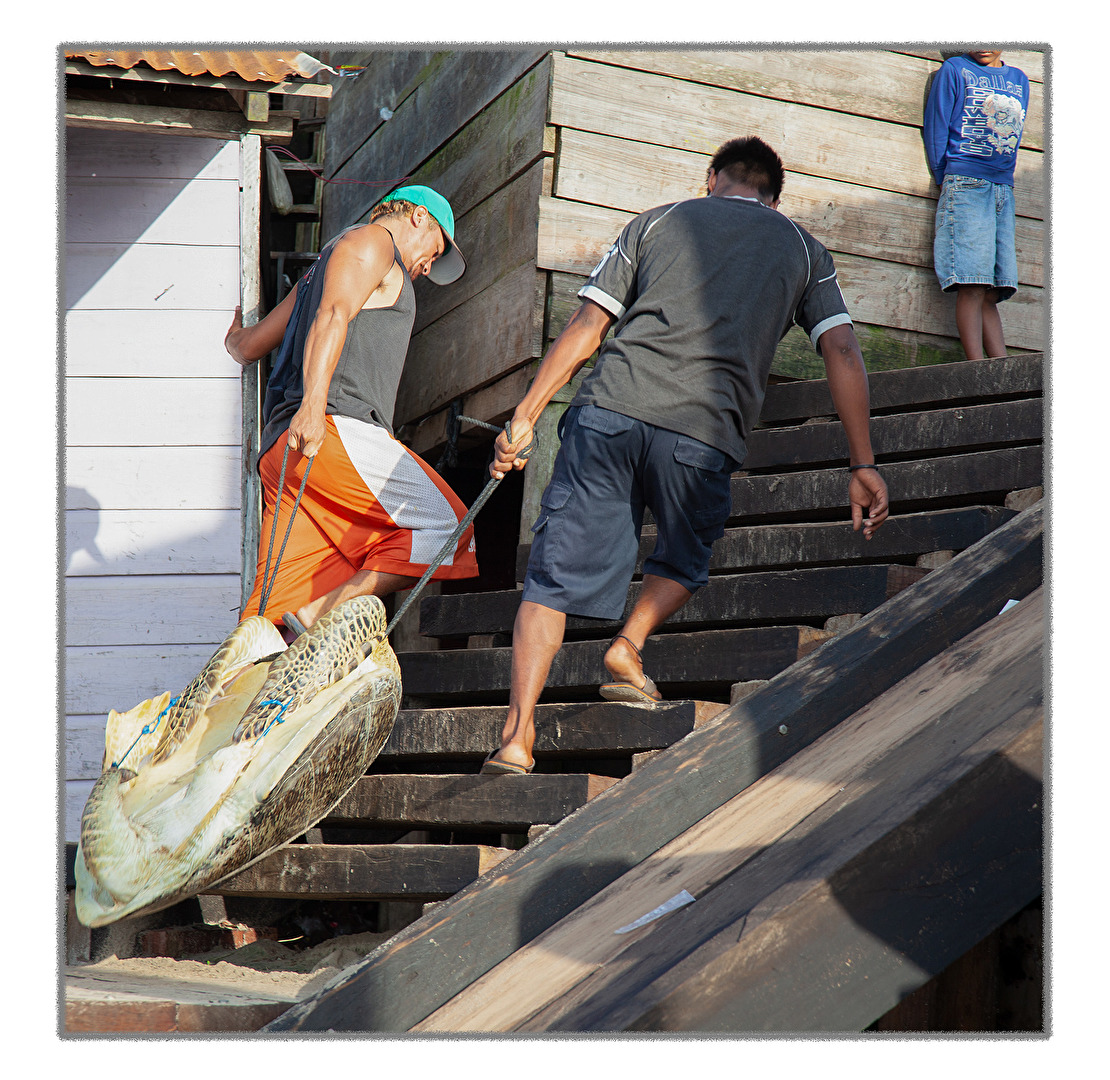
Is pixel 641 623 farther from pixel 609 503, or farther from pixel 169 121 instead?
pixel 169 121

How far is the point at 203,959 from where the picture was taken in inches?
141

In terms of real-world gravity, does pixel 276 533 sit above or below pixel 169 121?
below

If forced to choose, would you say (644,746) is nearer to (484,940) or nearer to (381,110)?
(484,940)

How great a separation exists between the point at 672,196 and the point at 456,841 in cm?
265

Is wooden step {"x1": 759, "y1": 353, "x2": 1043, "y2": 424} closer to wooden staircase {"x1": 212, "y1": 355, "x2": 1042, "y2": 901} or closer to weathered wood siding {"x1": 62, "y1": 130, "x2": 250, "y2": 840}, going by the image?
wooden staircase {"x1": 212, "y1": 355, "x2": 1042, "y2": 901}

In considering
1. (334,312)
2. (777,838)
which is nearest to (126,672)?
(334,312)

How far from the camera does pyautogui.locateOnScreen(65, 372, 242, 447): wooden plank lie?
4484 mm

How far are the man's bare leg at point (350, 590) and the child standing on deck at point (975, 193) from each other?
8.57 feet

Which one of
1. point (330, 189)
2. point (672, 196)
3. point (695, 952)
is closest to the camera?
point (695, 952)

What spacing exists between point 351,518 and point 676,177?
6.85 feet

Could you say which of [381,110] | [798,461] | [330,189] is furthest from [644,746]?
[330,189]

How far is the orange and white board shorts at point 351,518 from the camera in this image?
12.3ft

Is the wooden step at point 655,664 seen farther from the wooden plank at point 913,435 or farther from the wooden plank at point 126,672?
the wooden plank at point 126,672

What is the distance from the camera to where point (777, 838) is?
2160 mm
